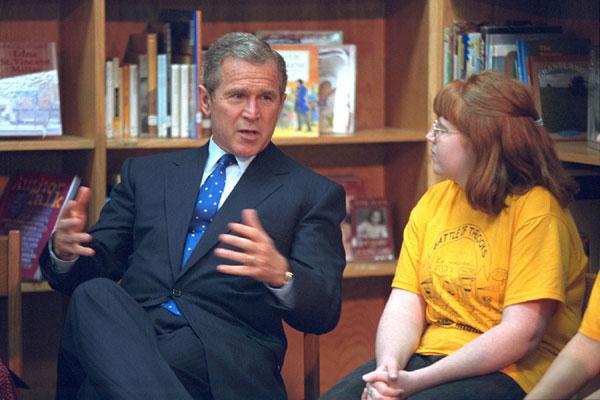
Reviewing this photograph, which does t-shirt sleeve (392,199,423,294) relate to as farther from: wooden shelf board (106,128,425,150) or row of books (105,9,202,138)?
row of books (105,9,202,138)

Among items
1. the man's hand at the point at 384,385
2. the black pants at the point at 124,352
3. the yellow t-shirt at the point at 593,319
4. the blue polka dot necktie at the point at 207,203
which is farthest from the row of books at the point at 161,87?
the yellow t-shirt at the point at 593,319

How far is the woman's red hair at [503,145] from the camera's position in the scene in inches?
68.7

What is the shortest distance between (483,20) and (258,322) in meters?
1.39

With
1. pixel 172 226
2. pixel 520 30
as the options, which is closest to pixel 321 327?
pixel 172 226

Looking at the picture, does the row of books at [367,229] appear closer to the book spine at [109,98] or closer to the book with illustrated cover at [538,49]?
the book with illustrated cover at [538,49]

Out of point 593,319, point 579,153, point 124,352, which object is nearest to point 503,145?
point 593,319

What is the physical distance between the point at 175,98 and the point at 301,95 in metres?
0.41

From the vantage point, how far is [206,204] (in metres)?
2.06

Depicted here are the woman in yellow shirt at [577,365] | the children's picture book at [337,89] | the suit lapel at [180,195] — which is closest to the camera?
the woman in yellow shirt at [577,365]

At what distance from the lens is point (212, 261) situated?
1.98 m

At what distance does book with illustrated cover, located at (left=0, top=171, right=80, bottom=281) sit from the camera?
8.35 feet

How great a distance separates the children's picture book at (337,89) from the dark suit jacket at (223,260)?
2.24ft

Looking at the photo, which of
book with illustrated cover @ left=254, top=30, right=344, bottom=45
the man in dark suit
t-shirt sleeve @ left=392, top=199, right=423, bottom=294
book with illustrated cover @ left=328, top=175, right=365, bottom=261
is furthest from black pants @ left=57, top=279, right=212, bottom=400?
book with illustrated cover @ left=254, top=30, right=344, bottom=45

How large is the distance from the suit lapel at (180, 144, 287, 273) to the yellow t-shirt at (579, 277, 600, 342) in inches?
32.8
